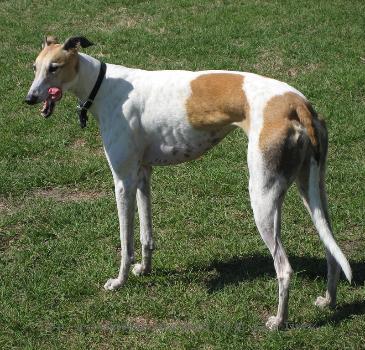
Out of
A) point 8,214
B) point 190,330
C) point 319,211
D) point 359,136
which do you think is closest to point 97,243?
point 8,214

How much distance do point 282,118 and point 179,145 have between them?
98cm

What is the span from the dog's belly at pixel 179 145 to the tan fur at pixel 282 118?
0.48 meters

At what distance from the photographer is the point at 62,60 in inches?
213

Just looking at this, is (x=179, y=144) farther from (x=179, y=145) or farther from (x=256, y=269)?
(x=256, y=269)

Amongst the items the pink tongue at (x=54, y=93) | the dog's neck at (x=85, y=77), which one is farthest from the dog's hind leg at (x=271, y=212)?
the pink tongue at (x=54, y=93)

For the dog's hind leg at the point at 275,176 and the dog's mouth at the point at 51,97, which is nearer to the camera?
the dog's hind leg at the point at 275,176

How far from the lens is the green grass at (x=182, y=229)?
5258 mm

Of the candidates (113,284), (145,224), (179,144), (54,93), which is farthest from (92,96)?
(113,284)

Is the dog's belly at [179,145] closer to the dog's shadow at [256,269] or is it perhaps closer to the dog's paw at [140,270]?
the dog's paw at [140,270]

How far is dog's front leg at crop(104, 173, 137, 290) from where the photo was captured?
5.55m

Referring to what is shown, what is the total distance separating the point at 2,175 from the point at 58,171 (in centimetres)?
61

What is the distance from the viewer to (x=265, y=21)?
12344mm

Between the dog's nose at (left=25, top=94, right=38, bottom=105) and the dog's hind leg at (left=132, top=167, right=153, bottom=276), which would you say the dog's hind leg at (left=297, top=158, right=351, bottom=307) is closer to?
the dog's hind leg at (left=132, top=167, right=153, bottom=276)

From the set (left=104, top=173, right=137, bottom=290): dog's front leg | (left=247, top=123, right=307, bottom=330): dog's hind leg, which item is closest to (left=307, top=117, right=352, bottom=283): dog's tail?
(left=247, top=123, right=307, bottom=330): dog's hind leg
